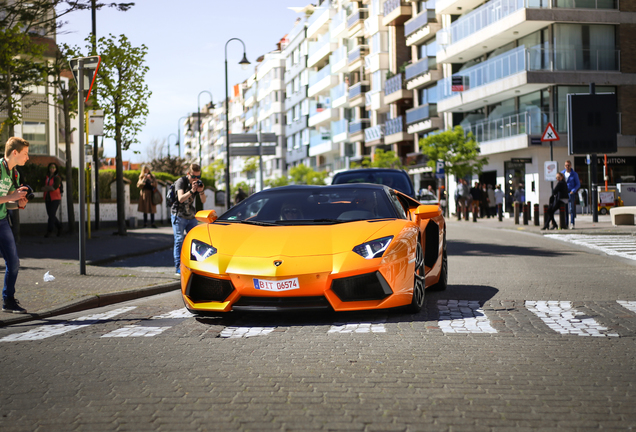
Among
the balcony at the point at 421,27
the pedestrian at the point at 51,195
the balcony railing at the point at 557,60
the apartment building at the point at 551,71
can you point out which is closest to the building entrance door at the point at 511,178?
the apartment building at the point at 551,71

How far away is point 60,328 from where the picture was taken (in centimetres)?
779

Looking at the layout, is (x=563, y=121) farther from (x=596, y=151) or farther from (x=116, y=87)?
(x=116, y=87)

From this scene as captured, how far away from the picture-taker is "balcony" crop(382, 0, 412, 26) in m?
65.2

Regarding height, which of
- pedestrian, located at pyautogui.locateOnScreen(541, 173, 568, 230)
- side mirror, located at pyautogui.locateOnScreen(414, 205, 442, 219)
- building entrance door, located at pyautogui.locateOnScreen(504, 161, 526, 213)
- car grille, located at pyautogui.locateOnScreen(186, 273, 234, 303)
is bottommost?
car grille, located at pyautogui.locateOnScreen(186, 273, 234, 303)

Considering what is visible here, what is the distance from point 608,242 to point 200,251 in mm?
14138

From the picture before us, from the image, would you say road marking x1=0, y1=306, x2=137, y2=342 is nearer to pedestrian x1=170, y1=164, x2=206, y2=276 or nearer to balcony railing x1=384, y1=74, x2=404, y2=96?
pedestrian x1=170, y1=164, x2=206, y2=276

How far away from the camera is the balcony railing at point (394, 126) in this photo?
215 ft

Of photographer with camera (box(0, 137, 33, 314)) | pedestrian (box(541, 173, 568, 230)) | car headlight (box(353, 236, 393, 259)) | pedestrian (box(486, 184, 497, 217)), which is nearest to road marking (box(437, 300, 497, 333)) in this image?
A: car headlight (box(353, 236, 393, 259))

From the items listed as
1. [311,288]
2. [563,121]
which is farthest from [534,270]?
[563,121]

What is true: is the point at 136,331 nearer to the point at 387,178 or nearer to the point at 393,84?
the point at 387,178

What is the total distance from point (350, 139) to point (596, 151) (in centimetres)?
5334

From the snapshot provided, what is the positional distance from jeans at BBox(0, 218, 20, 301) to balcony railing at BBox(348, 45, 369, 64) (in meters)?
70.2

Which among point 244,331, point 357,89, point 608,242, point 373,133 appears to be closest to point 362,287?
point 244,331

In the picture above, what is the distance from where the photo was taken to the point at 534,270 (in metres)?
13.0
